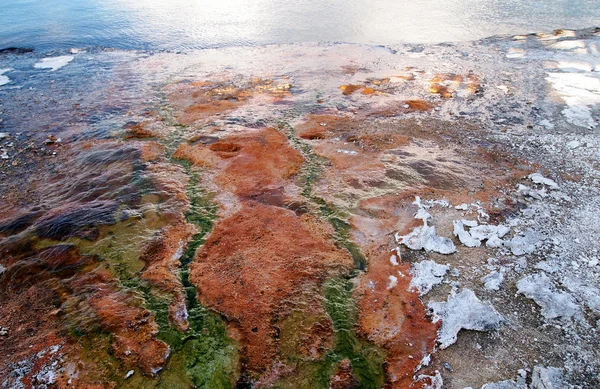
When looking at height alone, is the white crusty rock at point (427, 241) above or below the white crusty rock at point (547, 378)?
above

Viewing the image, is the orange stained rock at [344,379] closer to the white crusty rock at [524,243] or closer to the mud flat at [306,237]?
the mud flat at [306,237]

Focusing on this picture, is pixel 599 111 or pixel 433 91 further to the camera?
pixel 433 91

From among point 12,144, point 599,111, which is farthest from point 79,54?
point 599,111

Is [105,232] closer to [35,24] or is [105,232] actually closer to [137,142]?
[137,142]

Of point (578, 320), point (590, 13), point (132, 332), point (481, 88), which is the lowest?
point (132, 332)

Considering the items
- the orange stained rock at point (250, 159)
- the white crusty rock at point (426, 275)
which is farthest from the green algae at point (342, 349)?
the orange stained rock at point (250, 159)

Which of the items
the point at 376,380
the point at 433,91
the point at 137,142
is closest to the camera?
the point at 376,380

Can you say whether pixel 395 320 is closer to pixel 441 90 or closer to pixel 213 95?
pixel 441 90
